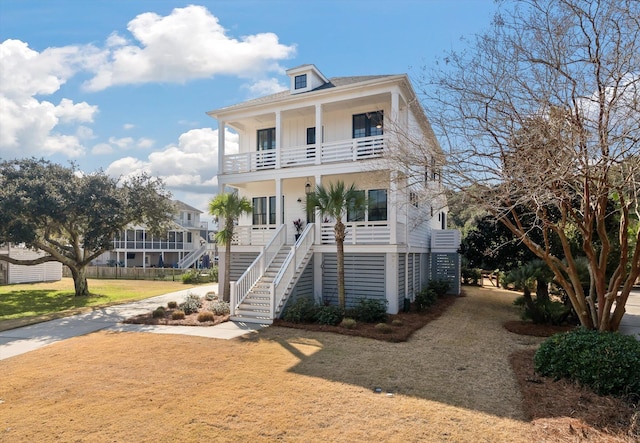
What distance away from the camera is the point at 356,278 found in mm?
14578

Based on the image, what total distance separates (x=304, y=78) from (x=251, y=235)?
7.56 m

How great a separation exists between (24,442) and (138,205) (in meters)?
16.4

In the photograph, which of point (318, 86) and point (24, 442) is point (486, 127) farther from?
point (318, 86)

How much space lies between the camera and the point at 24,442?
16.1ft

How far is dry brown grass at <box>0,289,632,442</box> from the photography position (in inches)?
203

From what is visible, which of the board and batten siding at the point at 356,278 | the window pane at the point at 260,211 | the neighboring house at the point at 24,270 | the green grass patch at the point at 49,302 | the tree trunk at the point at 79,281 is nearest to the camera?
the board and batten siding at the point at 356,278

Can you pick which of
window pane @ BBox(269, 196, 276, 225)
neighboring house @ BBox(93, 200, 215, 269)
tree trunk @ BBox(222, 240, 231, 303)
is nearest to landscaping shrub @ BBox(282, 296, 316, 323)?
tree trunk @ BBox(222, 240, 231, 303)

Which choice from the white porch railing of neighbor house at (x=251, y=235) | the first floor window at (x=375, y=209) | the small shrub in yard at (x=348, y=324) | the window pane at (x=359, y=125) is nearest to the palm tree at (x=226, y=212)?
the white porch railing of neighbor house at (x=251, y=235)

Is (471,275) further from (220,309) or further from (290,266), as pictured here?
(220,309)

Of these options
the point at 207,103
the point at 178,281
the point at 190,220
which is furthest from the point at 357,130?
the point at 190,220

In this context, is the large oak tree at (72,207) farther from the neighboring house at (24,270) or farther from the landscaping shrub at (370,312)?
the landscaping shrub at (370,312)

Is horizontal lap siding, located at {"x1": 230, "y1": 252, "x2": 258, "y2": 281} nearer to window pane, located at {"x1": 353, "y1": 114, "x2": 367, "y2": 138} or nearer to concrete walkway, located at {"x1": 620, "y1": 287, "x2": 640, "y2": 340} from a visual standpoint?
window pane, located at {"x1": 353, "y1": 114, "x2": 367, "y2": 138}

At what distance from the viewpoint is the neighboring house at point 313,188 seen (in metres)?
13.7

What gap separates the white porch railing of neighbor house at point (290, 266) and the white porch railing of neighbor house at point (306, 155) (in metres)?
3.00
